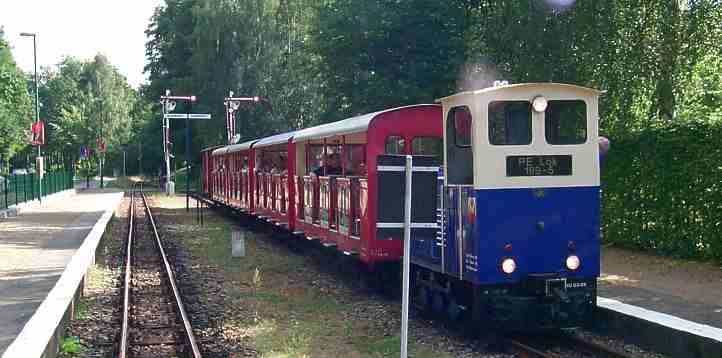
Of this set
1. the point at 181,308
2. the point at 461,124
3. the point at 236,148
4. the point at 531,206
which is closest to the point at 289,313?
the point at 181,308

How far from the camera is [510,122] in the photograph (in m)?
9.06

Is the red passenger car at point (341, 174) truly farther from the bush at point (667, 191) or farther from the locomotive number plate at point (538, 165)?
the bush at point (667, 191)

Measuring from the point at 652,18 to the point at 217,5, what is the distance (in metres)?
34.8

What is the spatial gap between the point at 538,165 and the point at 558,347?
1.95 meters

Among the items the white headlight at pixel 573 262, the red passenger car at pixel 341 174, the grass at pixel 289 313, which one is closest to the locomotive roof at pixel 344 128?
the red passenger car at pixel 341 174

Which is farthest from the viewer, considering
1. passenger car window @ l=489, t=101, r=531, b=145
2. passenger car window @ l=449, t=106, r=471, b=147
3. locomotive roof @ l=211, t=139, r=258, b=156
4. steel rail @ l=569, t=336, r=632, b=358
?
locomotive roof @ l=211, t=139, r=258, b=156

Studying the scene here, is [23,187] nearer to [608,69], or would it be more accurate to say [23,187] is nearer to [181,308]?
[181,308]

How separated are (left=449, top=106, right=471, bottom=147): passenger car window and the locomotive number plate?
1.87ft

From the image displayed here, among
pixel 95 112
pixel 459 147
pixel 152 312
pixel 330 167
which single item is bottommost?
pixel 152 312

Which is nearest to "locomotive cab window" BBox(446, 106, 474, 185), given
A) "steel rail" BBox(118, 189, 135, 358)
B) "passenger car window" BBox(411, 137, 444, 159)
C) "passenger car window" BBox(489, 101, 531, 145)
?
"passenger car window" BBox(489, 101, 531, 145)

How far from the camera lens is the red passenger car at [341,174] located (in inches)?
456

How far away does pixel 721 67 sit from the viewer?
1675 centimetres

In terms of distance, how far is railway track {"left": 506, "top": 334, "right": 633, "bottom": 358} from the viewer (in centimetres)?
845

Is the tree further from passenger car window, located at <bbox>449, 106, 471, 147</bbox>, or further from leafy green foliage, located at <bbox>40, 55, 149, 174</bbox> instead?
leafy green foliage, located at <bbox>40, 55, 149, 174</bbox>
